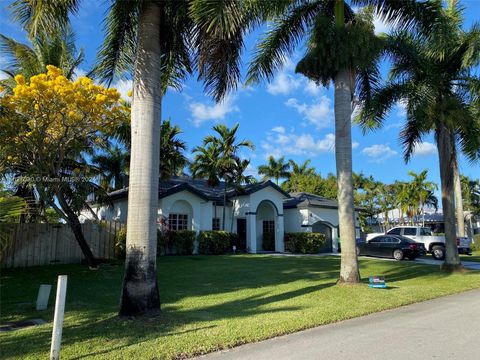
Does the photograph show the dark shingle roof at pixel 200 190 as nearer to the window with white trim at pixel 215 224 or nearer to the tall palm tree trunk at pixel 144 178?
the window with white trim at pixel 215 224

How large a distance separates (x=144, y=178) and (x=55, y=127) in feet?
28.6

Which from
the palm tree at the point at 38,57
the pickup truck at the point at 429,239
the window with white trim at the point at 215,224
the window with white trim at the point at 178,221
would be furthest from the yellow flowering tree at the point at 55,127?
the pickup truck at the point at 429,239

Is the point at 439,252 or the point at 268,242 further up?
the point at 268,242

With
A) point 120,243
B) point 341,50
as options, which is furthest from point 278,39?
point 120,243

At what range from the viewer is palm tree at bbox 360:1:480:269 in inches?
607

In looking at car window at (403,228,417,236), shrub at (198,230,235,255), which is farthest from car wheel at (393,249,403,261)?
shrub at (198,230,235,255)

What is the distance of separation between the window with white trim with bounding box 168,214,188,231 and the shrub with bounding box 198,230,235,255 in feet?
4.50

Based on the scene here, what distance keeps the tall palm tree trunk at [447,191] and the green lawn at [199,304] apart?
0.97 m

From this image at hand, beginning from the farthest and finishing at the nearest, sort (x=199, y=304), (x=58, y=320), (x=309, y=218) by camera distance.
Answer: (x=309, y=218) < (x=199, y=304) < (x=58, y=320)

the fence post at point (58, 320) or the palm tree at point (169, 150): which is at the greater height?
the palm tree at point (169, 150)

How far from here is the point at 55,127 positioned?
14531 millimetres

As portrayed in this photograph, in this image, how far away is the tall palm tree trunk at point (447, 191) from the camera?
15.9 m

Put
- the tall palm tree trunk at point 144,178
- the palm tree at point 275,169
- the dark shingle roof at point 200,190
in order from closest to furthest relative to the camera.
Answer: the tall palm tree trunk at point 144,178 < the dark shingle roof at point 200,190 < the palm tree at point 275,169

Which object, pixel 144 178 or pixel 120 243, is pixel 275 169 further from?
pixel 144 178
